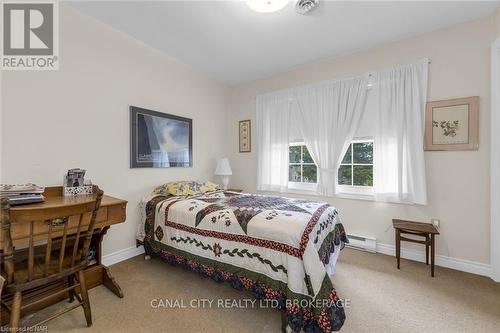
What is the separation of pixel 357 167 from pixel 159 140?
270 cm

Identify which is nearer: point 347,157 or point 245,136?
point 347,157

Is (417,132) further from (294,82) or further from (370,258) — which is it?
(294,82)

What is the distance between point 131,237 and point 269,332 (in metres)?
1.97

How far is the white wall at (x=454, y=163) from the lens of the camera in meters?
2.21

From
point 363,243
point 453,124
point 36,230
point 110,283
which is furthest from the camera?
point 363,243

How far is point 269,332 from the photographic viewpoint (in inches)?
58.7

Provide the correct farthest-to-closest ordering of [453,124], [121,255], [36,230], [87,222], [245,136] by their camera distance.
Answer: [245,136] → [121,255] → [453,124] → [87,222] → [36,230]

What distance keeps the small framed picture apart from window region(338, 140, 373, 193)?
158cm

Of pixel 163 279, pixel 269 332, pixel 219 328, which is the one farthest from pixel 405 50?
pixel 163 279

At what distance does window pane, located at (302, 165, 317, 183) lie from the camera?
3.29 m

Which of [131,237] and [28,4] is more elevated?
[28,4]

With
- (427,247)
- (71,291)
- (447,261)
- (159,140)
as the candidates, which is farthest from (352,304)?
(159,140)

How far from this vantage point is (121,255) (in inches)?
99.0

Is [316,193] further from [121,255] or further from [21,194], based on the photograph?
[21,194]
